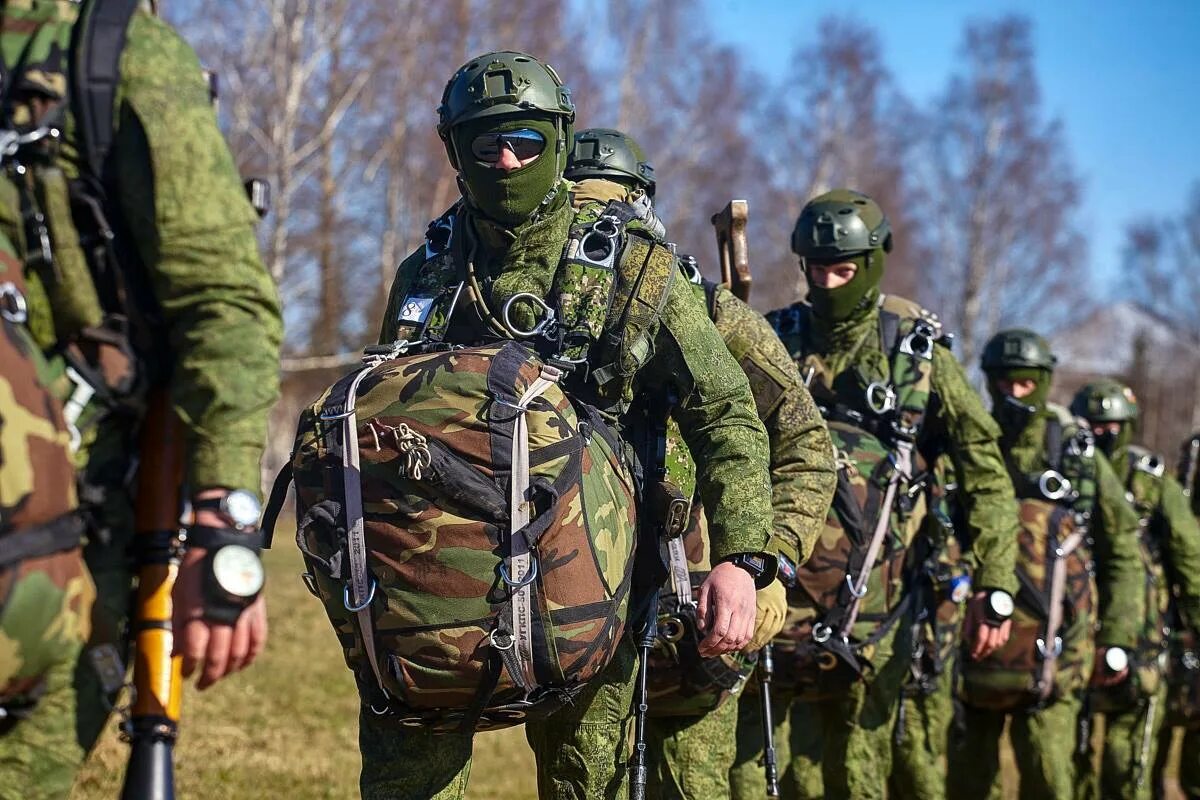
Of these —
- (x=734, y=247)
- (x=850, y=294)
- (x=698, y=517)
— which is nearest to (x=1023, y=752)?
(x=850, y=294)

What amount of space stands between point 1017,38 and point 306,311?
582 inches

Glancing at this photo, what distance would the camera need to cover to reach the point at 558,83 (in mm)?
4152

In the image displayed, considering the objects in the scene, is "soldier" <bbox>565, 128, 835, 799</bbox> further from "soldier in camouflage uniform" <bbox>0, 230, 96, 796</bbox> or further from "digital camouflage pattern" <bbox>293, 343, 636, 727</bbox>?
"soldier in camouflage uniform" <bbox>0, 230, 96, 796</bbox>

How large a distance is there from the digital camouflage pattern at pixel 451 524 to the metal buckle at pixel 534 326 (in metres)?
0.35

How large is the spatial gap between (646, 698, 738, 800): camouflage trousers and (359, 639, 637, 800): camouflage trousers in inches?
17.7

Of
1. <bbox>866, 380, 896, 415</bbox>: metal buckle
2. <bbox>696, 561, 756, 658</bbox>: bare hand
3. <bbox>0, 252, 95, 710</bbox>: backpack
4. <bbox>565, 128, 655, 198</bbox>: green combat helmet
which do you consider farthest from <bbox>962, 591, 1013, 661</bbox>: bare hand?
<bbox>0, 252, 95, 710</bbox>: backpack

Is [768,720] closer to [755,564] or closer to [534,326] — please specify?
[755,564]

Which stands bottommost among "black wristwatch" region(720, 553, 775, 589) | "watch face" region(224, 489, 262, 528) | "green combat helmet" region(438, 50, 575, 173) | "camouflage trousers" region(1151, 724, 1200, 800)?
"camouflage trousers" region(1151, 724, 1200, 800)

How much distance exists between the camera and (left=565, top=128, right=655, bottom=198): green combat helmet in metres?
5.12

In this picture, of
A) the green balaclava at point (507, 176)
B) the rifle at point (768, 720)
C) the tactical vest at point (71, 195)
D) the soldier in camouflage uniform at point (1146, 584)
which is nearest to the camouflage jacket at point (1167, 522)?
the soldier in camouflage uniform at point (1146, 584)

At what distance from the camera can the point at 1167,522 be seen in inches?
364

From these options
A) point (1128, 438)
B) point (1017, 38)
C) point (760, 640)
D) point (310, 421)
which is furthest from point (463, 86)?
point (1017, 38)

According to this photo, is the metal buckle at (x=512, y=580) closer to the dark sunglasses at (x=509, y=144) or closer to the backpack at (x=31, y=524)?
the backpack at (x=31, y=524)

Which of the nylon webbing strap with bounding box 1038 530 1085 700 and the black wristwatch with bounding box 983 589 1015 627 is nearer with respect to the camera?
the black wristwatch with bounding box 983 589 1015 627
